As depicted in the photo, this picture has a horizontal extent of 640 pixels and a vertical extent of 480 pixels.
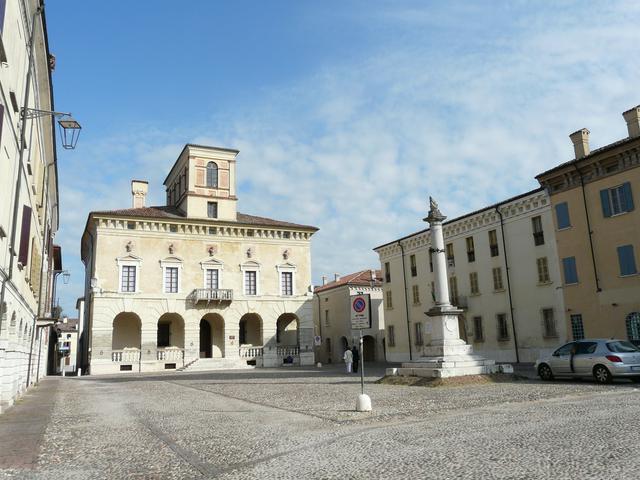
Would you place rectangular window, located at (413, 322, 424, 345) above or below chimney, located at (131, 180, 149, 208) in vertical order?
below

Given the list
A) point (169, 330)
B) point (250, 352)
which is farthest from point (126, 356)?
point (250, 352)

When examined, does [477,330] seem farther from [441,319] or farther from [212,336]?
[212,336]

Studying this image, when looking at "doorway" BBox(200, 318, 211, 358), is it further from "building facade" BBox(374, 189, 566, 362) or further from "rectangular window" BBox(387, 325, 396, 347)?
"building facade" BBox(374, 189, 566, 362)

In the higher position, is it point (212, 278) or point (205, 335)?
point (212, 278)

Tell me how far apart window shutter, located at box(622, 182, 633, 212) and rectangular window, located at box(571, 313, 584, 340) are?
623 centimetres

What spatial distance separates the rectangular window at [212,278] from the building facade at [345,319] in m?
13.4

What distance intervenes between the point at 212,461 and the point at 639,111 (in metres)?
27.7

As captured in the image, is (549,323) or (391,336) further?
(391,336)

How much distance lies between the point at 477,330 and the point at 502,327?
2.36 m

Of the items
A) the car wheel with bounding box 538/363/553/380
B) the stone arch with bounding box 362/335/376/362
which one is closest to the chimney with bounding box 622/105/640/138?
the car wheel with bounding box 538/363/553/380

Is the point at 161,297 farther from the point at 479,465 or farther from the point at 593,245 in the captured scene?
the point at 479,465

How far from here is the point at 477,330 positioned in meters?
36.9

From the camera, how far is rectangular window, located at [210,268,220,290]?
44938 millimetres

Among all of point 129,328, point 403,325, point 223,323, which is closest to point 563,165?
point 403,325
